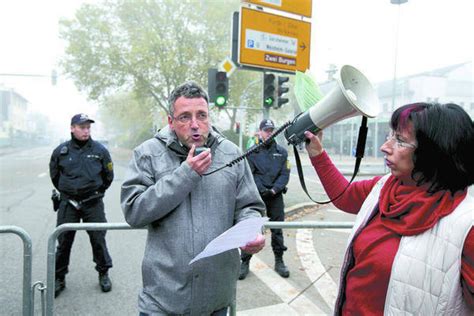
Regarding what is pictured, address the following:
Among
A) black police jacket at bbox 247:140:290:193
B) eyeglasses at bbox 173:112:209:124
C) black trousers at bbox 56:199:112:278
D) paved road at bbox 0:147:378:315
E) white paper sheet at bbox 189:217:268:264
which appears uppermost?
eyeglasses at bbox 173:112:209:124

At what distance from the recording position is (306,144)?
5.97 ft

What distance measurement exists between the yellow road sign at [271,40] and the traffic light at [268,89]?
40 centimetres

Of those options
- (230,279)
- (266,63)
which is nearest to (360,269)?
(230,279)

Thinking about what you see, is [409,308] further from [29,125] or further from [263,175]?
[29,125]

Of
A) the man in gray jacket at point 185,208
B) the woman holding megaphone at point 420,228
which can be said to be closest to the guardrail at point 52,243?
the man in gray jacket at point 185,208

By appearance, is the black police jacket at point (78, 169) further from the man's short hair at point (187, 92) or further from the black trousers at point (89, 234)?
the man's short hair at point (187, 92)

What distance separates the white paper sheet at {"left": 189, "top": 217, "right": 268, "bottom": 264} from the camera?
1390mm

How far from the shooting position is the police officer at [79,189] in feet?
13.2

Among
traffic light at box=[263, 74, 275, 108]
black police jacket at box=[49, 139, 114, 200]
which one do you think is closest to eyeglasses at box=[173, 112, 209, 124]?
black police jacket at box=[49, 139, 114, 200]

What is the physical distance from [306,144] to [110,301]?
302 centimetres

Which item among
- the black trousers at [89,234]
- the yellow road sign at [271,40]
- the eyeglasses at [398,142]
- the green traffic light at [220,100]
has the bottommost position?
the black trousers at [89,234]

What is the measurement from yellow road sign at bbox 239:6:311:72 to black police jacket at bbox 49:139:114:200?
3.85m

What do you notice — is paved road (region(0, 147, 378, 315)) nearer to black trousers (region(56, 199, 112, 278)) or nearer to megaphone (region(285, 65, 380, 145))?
black trousers (region(56, 199, 112, 278))

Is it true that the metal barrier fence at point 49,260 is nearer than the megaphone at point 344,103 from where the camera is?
No
